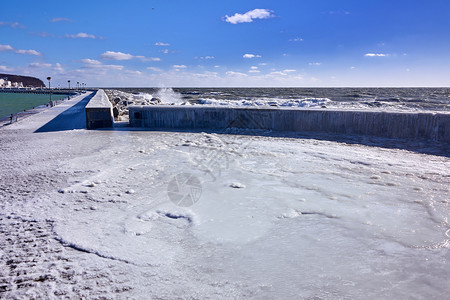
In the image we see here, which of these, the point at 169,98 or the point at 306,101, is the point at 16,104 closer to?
the point at 169,98

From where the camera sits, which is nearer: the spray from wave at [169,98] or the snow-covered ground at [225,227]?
the snow-covered ground at [225,227]

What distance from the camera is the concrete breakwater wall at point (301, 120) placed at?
7.64m

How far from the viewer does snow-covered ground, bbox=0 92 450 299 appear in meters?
2.32

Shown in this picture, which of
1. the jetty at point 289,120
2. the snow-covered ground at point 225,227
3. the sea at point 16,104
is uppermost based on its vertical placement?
the sea at point 16,104

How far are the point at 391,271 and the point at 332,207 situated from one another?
4.29 ft

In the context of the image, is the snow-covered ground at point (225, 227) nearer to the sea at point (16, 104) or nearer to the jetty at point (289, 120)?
the jetty at point (289, 120)

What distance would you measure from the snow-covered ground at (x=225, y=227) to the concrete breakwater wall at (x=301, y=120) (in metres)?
1.83

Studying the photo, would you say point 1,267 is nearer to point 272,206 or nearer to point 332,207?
point 272,206

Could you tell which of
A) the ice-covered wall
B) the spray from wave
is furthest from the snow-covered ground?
the spray from wave

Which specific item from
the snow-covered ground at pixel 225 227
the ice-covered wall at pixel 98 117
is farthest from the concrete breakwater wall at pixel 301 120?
the snow-covered ground at pixel 225 227

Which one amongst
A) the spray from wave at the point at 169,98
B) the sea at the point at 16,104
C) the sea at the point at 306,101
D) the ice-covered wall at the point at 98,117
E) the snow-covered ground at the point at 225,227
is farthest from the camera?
the spray from wave at the point at 169,98

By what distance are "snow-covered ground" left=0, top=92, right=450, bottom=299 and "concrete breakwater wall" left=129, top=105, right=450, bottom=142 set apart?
6.01ft

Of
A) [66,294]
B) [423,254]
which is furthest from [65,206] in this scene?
[423,254]

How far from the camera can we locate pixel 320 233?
3.12m
